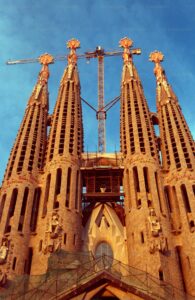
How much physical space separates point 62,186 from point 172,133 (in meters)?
13.0

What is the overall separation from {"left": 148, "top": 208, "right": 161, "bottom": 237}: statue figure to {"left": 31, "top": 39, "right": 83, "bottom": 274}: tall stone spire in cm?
593

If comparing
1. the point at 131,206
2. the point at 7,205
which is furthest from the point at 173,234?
the point at 7,205

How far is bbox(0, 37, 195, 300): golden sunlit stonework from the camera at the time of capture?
28266 mm

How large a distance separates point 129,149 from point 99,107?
23851 mm

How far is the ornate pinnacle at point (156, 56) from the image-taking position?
5795 cm

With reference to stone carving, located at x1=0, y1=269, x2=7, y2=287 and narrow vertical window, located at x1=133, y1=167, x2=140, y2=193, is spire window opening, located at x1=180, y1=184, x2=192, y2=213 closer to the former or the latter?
narrow vertical window, located at x1=133, y1=167, x2=140, y2=193

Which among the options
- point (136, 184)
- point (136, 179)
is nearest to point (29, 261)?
point (136, 184)

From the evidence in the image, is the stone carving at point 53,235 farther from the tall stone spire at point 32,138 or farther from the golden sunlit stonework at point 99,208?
the tall stone spire at point 32,138

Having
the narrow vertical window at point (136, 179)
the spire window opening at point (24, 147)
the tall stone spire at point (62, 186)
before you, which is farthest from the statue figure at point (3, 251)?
the narrow vertical window at point (136, 179)

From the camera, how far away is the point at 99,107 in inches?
2520

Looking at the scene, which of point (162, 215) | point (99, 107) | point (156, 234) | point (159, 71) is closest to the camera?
point (156, 234)

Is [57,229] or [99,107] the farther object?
[99,107]

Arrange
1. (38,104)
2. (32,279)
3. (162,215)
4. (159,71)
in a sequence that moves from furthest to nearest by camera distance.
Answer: (159,71) → (38,104) → (162,215) → (32,279)

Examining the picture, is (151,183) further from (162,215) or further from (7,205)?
(7,205)
